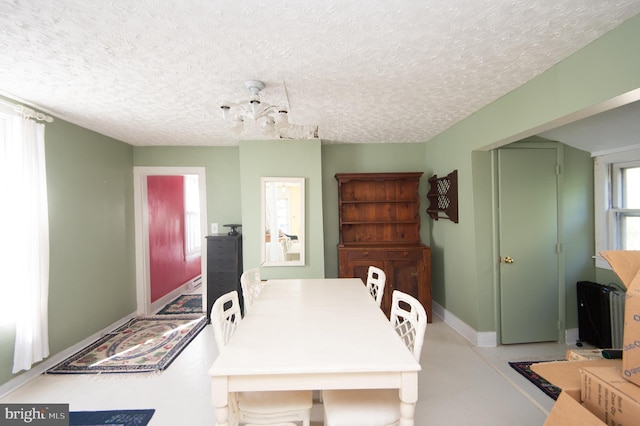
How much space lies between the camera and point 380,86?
2.11 m

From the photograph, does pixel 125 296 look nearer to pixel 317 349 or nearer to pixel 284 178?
pixel 284 178

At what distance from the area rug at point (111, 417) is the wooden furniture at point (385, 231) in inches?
89.5

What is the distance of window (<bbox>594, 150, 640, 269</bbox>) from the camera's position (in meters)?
2.65

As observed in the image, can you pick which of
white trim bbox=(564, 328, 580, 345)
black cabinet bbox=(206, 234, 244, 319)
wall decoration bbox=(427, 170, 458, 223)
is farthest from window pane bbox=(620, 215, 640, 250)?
black cabinet bbox=(206, 234, 244, 319)

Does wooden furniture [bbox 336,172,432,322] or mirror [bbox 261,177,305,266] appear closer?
wooden furniture [bbox 336,172,432,322]

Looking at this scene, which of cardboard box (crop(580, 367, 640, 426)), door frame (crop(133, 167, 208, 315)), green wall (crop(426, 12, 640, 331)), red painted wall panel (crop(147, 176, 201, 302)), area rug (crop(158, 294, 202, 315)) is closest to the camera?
cardboard box (crop(580, 367, 640, 426))

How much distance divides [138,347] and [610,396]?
3.72 meters

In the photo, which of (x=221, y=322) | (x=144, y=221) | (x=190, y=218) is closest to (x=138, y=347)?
(x=144, y=221)

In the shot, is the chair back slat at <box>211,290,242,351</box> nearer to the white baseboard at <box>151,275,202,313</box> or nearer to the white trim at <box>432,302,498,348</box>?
the white trim at <box>432,302,498,348</box>

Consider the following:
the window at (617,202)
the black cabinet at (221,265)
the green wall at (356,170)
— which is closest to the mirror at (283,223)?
the green wall at (356,170)

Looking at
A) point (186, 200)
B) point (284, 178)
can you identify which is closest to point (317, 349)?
point (284, 178)

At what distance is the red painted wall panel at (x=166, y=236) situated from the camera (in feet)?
13.8

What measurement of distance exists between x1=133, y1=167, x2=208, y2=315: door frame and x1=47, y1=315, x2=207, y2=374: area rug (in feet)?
1.12

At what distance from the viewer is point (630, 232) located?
2684 millimetres
